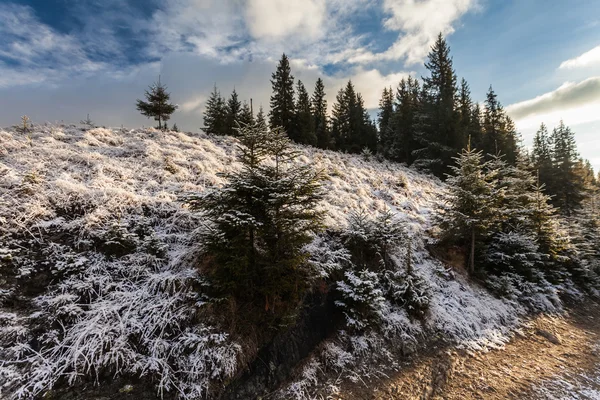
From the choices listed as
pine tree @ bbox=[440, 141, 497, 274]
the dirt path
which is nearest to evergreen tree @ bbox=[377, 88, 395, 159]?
pine tree @ bbox=[440, 141, 497, 274]

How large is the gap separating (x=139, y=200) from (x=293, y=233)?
17.0 ft

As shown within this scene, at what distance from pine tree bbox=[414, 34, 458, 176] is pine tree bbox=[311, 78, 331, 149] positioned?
39.9ft

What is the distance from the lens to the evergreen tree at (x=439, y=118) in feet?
89.6

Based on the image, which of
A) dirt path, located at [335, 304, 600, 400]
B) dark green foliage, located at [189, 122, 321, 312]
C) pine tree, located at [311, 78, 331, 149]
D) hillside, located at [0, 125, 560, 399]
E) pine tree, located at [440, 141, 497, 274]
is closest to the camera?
hillside, located at [0, 125, 560, 399]

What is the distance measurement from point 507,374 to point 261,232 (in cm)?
760

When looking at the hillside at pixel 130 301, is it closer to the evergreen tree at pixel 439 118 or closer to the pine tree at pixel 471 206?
the pine tree at pixel 471 206

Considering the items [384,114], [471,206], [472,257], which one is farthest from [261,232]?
[384,114]

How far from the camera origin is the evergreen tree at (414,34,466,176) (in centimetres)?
2731

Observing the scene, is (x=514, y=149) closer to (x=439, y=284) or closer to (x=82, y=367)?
(x=439, y=284)

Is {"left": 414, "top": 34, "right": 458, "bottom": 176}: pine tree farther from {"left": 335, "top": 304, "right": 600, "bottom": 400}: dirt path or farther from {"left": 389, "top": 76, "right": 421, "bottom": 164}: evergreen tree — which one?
{"left": 335, "top": 304, "right": 600, "bottom": 400}: dirt path

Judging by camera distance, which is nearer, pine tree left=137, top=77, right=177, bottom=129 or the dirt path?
the dirt path

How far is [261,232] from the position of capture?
5.92 m

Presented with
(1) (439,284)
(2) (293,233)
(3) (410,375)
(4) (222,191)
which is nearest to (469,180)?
(1) (439,284)

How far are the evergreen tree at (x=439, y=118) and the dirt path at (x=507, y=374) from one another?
21.2 metres
